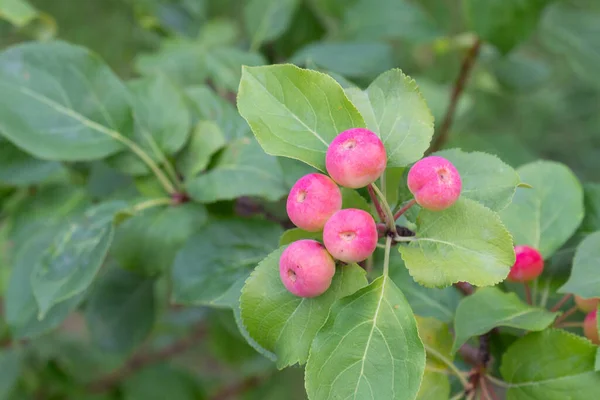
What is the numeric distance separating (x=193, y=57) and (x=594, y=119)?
120 centimetres

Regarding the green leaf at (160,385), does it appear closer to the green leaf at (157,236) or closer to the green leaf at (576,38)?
the green leaf at (157,236)

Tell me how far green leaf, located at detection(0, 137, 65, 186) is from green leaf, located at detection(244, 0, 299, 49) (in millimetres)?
440

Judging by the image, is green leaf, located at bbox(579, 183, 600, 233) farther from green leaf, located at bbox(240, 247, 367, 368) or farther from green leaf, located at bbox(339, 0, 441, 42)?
green leaf, located at bbox(339, 0, 441, 42)

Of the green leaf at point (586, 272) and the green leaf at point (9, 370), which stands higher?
the green leaf at point (586, 272)

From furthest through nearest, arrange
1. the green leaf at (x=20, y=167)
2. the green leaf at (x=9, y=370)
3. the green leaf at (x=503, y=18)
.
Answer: the green leaf at (x=9, y=370), the green leaf at (x=503, y=18), the green leaf at (x=20, y=167)

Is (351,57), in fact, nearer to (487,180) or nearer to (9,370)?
(487,180)

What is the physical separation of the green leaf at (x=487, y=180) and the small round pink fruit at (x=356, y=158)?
0.33 ft

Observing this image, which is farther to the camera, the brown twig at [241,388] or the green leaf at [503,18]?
the brown twig at [241,388]

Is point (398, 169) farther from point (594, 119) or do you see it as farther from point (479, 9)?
point (594, 119)

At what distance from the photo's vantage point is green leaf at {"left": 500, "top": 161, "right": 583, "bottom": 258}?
0.65 meters

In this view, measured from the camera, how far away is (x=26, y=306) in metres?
0.77

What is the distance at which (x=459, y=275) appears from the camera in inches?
18.0

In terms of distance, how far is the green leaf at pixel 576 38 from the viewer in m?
1.25

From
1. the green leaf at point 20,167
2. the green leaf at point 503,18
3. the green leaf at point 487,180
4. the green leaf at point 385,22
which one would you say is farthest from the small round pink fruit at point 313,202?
the green leaf at point 385,22
